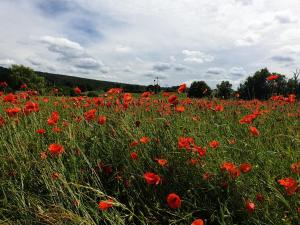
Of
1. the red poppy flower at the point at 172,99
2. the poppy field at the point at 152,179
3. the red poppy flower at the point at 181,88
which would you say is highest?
the red poppy flower at the point at 181,88

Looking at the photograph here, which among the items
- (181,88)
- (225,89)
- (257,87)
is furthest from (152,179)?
(257,87)

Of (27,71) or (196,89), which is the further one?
(27,71)

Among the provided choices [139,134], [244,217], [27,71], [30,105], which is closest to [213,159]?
[244,217]

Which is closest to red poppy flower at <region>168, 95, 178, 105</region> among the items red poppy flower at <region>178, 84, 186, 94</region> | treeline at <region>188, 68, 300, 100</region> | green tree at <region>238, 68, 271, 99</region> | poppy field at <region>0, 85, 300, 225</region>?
poppy field at <region>0, 85, 300, 225</region>

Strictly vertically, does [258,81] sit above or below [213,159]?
above

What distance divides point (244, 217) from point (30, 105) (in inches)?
90.7

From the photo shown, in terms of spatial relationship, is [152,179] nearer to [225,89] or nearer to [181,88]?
[181,88]

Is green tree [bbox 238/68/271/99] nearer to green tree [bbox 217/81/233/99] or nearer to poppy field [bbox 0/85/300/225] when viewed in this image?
green tree [bbox 217/81/233/99]

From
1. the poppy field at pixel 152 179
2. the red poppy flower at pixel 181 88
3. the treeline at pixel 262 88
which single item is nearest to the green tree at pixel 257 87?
the treeline at pixel 262 88

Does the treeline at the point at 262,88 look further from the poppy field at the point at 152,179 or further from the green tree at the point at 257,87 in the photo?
the poppy field at the point at 152,179

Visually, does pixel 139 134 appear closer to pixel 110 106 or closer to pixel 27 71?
pixel 110 106

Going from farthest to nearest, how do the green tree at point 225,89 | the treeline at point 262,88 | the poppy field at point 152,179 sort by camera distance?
the green tree at point 225,89 < the treeline at point 262,88 < the poppy field at point 152,179

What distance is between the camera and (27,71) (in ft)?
212

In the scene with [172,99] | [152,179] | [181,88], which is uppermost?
[181,88]
